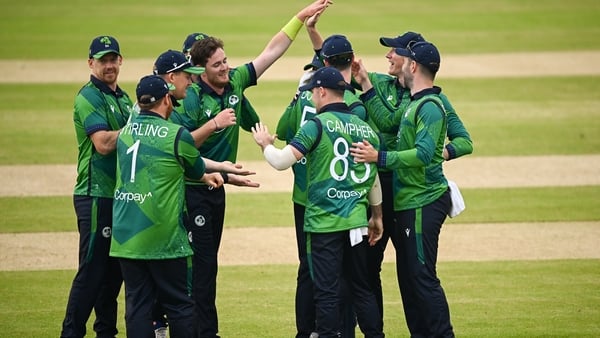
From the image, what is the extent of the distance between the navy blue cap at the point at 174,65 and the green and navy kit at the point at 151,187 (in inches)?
26.5

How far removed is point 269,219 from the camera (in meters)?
13.2

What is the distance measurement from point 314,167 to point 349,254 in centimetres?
76

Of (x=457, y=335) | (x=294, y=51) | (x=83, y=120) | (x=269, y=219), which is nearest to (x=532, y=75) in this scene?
(x=294, y=51)

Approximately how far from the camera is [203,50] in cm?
880

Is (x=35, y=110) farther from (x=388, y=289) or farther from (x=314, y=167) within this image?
(x=314, y=167)

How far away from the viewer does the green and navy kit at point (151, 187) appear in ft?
25.2

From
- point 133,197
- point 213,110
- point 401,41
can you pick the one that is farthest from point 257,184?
point 401,41

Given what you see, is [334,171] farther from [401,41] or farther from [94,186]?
[94,186]

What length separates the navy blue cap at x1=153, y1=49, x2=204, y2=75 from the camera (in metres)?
8.32

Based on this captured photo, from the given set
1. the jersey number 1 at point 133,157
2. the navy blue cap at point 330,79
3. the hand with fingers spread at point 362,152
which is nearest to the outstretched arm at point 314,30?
the navy blue cap at point 330,79

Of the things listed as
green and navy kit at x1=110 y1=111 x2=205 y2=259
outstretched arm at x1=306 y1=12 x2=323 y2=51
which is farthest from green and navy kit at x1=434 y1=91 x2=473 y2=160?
green and navy kit at x1=110 y1=111 x2=205 y2=259

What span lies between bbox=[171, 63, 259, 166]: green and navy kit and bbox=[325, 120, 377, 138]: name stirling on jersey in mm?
1154

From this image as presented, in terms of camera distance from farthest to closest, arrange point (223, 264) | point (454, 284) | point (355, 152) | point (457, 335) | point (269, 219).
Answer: point (269, 219), point (223, 264), point (454, 284), point (457, 335), point (355, 152)

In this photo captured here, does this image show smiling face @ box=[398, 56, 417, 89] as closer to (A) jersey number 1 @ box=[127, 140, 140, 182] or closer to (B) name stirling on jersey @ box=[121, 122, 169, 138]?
(B) name stirling on jersey @ box=[121, 122, 169, 138]
